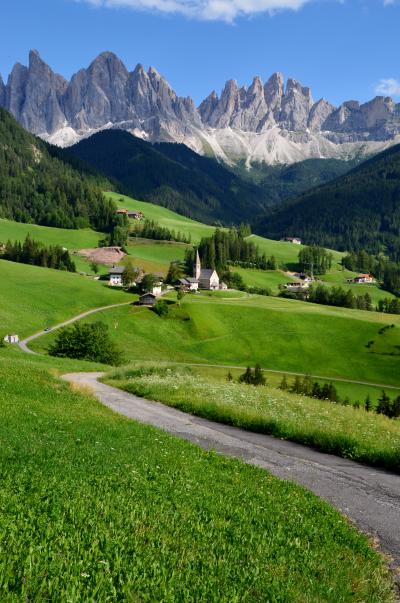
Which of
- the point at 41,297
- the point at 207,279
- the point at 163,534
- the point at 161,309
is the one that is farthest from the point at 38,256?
the point at 163,534

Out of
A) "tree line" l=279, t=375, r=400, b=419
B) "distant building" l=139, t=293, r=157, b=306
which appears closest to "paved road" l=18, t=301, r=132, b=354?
"distant building" l=139, t=293, r=157, b=306

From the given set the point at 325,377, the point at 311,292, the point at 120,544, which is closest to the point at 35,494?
the point at 120,544

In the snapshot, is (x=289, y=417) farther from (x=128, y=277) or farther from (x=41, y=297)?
(x=128, y=277)

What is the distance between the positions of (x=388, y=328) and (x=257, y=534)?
12899cm

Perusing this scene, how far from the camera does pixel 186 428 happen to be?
2488 centimetres

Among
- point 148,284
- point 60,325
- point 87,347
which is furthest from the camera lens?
point 148,284

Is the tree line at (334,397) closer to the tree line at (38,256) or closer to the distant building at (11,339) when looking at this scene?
the distant building at (11,339)

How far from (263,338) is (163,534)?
114m

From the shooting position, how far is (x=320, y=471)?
1725 centimetres

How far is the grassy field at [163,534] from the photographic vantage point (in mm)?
6484

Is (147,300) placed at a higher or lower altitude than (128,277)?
lower

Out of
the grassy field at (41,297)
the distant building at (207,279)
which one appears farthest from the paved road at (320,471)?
the distant building at (207,279)

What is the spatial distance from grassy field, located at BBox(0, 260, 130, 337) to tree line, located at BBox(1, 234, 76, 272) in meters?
20.7

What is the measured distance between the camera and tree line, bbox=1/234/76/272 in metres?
184
